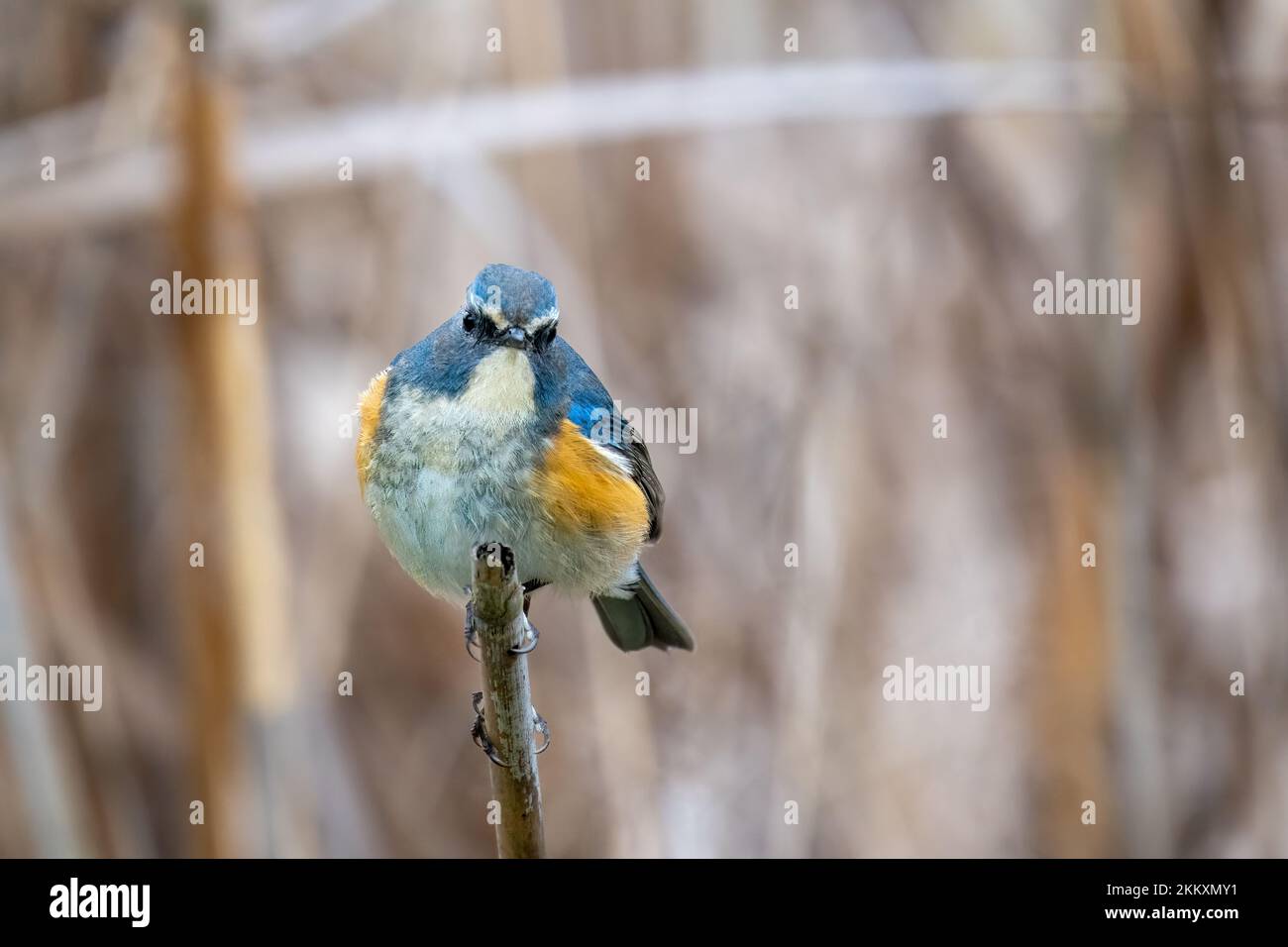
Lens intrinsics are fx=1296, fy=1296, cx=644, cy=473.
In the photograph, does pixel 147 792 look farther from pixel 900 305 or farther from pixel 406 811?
pixel 900 305

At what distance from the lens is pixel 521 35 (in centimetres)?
534

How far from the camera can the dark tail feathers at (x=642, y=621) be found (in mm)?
4238

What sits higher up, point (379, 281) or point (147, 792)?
point (379, 281)

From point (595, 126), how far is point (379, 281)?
1.34 metres

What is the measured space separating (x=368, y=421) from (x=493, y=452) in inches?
19.7

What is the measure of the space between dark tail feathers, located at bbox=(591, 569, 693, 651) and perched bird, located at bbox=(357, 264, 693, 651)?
1.77 ft

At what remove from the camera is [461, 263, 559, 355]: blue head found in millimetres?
3424

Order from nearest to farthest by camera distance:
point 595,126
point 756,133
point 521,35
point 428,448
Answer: point 428,448 → point 595,126 → point 521,35 → point 756,133

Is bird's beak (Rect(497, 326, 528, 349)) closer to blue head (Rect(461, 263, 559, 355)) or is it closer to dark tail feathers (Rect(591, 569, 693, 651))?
blue head (Rect(461, 263, 559, 355))

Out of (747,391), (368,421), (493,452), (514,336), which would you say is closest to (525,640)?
(493,452)

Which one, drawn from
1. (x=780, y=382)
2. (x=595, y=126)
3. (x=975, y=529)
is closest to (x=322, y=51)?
(x=595, y=126)

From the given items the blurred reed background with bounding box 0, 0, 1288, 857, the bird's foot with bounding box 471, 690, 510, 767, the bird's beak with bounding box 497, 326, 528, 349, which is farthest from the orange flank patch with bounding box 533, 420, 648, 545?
the blurred reed background with bounding box 0, 0, 1288, 857

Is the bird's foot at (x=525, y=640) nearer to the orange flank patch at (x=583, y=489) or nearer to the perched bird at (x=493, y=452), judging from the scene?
the perched bird at (x=493, y=452)

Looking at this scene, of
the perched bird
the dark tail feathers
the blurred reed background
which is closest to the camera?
the perched bird
